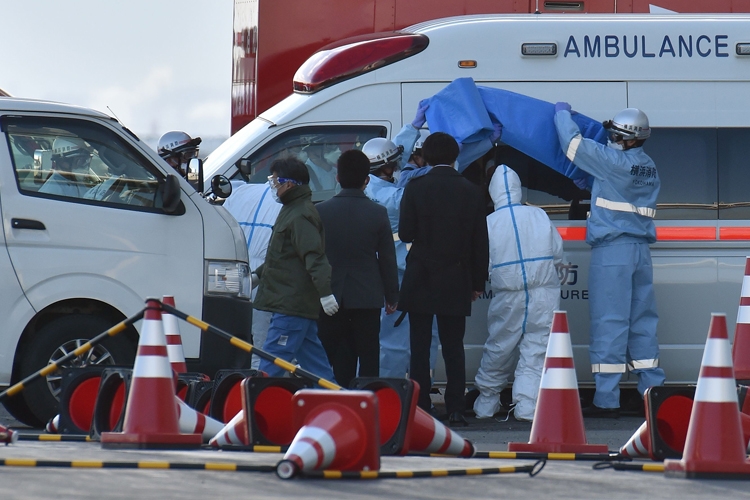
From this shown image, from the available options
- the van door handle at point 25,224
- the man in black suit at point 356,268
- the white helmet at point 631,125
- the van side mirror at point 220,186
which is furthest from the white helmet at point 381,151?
the van door handle at point 25,224

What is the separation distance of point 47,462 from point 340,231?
364 centimetres

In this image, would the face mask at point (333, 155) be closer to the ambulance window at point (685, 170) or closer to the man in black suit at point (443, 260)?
the man in black suit at point (443, 260)

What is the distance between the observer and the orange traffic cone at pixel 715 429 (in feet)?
16.7

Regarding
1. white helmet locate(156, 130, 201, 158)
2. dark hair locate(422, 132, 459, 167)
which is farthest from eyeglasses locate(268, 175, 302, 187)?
white helmet locate(156, 130, 201, 158)

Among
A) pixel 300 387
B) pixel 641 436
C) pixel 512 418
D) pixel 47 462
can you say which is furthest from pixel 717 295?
pixel 47 462

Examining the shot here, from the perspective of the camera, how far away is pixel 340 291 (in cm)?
836

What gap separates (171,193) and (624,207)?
315 centimetres

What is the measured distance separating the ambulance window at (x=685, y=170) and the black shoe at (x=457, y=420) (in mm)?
2118

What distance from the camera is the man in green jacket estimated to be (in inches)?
315

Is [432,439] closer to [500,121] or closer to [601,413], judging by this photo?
[601,413]

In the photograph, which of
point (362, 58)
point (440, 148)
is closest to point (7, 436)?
point (440, 148)

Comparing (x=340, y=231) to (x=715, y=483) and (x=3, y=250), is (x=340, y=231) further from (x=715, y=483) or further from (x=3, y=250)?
(x=715, y=483)

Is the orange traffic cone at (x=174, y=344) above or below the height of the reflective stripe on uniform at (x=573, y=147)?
below

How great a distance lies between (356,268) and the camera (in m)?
8.42
